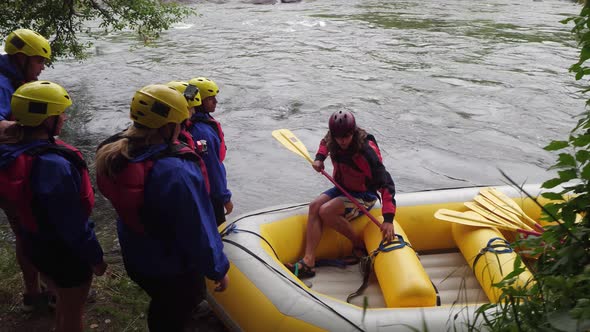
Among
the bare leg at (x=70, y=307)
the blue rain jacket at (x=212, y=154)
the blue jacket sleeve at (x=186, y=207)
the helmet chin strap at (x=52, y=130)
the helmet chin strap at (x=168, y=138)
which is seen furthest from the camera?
the blue rain jacket at (x=212, y=154)

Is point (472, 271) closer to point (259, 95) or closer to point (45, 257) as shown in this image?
point (45, 257)

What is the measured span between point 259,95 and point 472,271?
808 centimetres

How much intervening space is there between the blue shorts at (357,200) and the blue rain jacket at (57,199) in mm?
1953

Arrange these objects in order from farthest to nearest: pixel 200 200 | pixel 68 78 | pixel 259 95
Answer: pixel 68 78
pixel 259 95
pixel 200 200

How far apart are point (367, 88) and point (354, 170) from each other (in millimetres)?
7835

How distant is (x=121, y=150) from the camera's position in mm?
2193

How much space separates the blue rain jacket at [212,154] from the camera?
3645mm

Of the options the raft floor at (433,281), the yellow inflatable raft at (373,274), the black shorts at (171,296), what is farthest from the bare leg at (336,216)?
the black shorts at (171,296)

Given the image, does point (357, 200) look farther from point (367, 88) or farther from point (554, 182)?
point (367, 88)

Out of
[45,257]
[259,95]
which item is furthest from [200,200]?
[259,95]

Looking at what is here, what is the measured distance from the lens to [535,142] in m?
8.72

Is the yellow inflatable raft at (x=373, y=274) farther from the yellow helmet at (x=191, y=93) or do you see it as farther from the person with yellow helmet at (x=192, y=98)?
the yellow helmet at (x=191, y=93)

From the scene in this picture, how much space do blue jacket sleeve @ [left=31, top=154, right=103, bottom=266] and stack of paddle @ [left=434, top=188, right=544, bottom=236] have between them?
2.43 metres

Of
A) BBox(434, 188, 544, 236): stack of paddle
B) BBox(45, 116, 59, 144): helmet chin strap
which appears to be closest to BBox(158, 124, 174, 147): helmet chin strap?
BBox(45, 116, 59, 144): helmet chin strap
